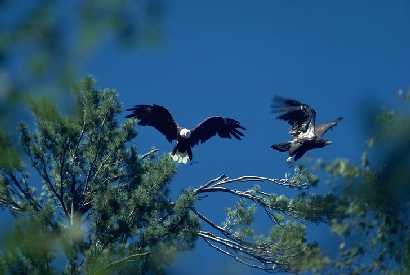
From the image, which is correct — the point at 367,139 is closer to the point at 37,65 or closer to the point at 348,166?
the point at 348,166

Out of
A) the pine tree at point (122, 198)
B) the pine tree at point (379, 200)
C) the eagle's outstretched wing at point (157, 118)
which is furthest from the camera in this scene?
the eagle's outstretched wing at point (157, 118)

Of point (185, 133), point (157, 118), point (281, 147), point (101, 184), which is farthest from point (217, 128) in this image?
point (101, 184)

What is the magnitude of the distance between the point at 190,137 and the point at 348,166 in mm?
6708

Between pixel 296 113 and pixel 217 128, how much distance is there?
187 centimetres

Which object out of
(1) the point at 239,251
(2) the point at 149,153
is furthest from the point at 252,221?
(2) the point at 149,153

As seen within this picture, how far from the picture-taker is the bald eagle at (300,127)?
32.4ft

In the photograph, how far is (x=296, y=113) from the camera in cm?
1022

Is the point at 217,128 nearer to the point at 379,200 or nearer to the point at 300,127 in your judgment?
the point at 300,127

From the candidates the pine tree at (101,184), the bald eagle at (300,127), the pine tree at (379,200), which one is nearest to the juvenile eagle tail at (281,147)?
the bald eagle at (300,127)

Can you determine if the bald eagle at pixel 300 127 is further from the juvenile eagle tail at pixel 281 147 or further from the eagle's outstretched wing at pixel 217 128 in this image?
the eagle's outstretched wing at pixel 217 128

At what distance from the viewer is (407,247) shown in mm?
4812

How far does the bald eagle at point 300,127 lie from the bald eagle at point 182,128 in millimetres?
1492

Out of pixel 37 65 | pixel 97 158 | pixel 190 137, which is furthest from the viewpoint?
pixel 190 137

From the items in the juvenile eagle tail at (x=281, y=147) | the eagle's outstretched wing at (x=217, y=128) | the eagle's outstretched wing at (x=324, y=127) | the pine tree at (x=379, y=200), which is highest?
the eagle's outstretched wing at (x=217, y=128)
